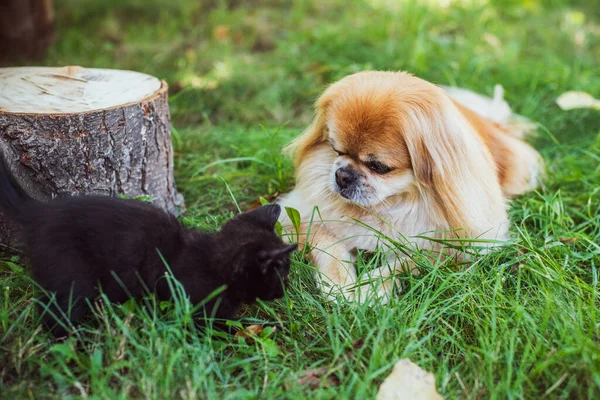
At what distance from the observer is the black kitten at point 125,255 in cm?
200

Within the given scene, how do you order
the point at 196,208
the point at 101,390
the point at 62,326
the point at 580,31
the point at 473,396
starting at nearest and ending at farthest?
the point at 101,390 < the point at 473,396 < the point at 62,326 < the point at 196,208 < the point at 580,31

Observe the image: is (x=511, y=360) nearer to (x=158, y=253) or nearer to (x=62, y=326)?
(x=158, y=253)

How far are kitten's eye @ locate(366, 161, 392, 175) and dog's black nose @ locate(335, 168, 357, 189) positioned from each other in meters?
0.09

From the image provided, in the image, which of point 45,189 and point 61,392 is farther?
point 45,189

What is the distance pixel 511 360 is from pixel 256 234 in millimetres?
1039

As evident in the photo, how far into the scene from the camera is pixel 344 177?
2574 mm

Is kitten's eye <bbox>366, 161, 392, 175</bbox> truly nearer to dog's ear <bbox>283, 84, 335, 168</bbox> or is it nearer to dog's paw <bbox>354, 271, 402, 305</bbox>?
dog's ear <bbox>283, 84, 335, 168</bbox>

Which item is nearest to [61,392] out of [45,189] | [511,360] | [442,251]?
[45,189]

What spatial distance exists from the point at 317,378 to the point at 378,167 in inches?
40.1

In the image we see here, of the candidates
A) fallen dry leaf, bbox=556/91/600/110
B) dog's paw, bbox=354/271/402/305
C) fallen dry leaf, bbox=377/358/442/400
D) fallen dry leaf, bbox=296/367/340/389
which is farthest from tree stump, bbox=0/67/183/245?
fallen dry leaf, bbox=556/91/600/110

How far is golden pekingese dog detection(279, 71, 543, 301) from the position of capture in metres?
2.47

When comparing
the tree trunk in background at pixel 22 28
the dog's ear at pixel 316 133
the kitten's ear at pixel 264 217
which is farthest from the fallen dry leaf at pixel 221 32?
the kitten's ear at pixel 264 217

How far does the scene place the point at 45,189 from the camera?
2553mm

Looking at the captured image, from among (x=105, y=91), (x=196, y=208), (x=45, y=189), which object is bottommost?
(x=196, y=208)
